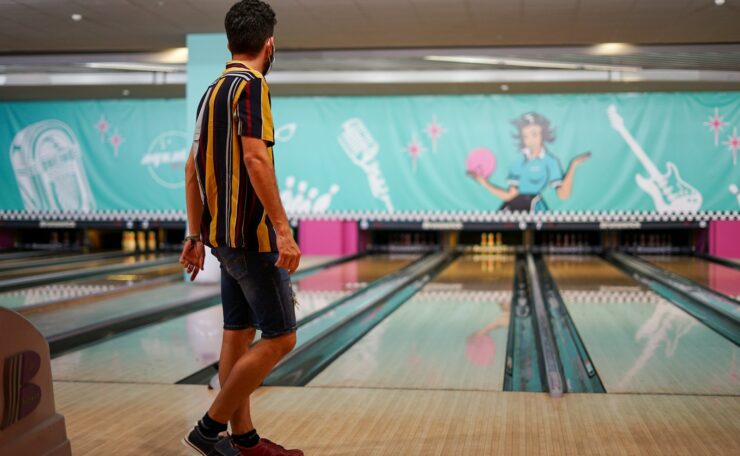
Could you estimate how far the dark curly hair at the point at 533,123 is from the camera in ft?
32.1

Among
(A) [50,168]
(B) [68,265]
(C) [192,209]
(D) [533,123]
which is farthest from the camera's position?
(A) [50,168]

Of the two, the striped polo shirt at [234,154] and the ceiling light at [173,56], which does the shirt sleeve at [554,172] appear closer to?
the ceiling light at [173,56]

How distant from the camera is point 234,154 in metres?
2.11

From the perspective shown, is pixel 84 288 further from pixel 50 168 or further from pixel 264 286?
pixel 264 286

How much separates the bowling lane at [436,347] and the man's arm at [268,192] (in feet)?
4.68

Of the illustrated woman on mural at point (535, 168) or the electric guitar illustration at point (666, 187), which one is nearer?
the electric guitar illustration at point (666, 187)

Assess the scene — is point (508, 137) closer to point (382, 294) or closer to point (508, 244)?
point (508, 244)

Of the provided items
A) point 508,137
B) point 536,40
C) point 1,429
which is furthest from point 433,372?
point 508,137

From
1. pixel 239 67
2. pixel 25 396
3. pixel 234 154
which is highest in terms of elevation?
pixel 239 67

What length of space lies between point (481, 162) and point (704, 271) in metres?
2.83

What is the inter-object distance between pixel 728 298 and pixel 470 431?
4.07 metres

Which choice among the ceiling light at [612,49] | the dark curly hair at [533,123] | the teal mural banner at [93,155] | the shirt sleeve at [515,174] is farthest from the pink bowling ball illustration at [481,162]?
the teal mural banner at [93,155]

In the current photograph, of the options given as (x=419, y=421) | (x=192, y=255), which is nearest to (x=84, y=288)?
(x=419, y=421)

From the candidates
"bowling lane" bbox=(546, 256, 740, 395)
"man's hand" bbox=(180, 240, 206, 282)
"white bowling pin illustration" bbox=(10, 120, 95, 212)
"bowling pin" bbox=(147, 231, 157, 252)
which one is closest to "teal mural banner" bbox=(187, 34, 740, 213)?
"white bowling pin illustration" bbox=(10, 120, 95, 212)
